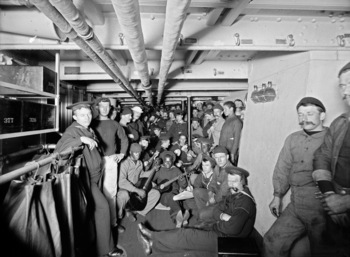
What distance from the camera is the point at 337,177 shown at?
62.3 inches

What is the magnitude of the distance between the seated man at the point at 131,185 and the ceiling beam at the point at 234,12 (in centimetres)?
251

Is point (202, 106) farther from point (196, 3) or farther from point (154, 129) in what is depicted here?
point (196, 3)

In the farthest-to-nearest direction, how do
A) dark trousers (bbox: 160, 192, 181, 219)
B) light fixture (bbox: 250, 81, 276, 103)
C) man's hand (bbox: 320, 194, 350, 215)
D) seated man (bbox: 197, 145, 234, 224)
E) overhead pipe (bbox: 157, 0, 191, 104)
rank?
1. dark trousers (bbox: 160, 192, 181, 219)
2. seated man (bbox: 197, 145, 234, 224)
3. light fixture (bbox: 250, 81, 276, 103)
4. man's hand (bbox: 320, 194, 350, 215)
5. overhead pipe (bbox: 157, 0, 191, 104)

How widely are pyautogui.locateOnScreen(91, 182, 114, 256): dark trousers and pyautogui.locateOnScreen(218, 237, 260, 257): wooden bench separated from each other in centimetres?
140

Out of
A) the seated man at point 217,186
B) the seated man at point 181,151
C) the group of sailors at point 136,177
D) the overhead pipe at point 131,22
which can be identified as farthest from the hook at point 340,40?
the seated man at point 181,151

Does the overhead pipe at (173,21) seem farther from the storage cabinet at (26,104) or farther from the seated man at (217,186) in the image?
the seated man at (217,186)

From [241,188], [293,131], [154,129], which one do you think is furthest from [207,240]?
[154,129]

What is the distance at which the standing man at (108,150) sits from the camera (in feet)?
10.0

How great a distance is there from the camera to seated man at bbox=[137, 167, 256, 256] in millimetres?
2281

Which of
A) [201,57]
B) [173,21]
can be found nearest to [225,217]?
[173,21]

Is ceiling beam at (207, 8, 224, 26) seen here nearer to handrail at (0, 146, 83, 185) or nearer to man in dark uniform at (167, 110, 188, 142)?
handrail at (0, 146, 83, 185)

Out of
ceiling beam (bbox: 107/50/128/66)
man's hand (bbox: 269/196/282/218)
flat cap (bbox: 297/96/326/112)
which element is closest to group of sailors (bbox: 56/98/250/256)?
man's hand (bbox: 269/196/282/218)

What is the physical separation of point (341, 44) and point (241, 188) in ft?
6.07

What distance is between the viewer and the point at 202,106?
757 centimetres
